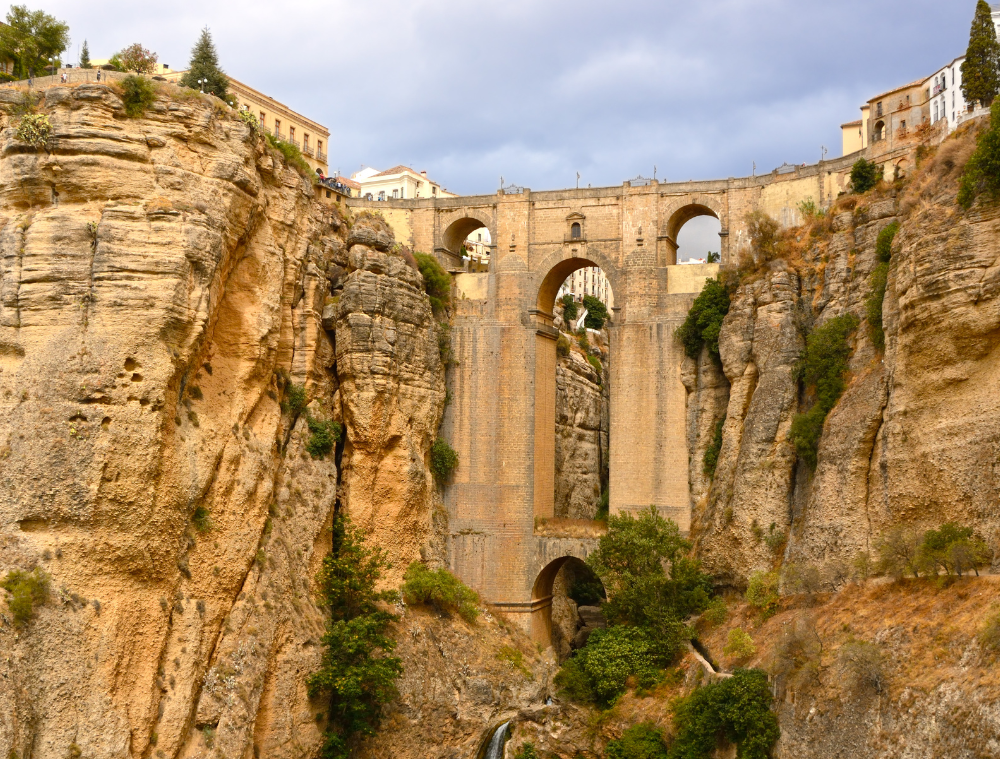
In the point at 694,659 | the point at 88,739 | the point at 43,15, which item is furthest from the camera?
the point at 43,15

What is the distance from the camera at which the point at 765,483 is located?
101 feet

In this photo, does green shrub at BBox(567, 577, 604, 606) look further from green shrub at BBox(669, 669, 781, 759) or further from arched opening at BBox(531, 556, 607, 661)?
green shrub at BBox(669, 669, 781, 759)

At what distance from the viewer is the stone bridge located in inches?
1367

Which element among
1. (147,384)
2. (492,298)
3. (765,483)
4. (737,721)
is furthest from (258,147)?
(737,721)

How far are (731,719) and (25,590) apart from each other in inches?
643

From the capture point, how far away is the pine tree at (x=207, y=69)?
110 ft

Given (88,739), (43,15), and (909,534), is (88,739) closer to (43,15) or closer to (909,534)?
(909,534)

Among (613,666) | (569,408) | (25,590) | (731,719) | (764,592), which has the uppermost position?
(569,408)

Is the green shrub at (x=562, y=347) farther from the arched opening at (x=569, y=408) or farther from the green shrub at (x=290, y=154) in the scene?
the green shrub at (x=290, y=154)

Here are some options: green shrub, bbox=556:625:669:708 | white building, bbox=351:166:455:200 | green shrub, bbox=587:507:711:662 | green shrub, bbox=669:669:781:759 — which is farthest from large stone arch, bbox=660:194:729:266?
white building, bbox=351:166:455:200

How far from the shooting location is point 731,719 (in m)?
24.0

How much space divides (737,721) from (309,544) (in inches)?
527

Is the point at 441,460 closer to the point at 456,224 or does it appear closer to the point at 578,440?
the point at 456,224

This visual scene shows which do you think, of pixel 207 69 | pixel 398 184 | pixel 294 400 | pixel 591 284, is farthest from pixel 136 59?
pixel 591 284
